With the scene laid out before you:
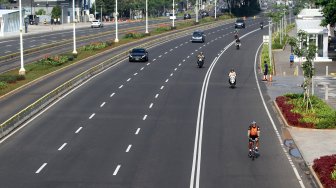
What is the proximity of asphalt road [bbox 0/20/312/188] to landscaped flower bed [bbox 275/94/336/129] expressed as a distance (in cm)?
148

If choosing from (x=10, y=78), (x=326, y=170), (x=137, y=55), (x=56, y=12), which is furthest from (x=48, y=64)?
(x=56, y=12)

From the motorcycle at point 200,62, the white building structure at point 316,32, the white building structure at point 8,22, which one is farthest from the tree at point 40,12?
the motorcycle at point 200,62

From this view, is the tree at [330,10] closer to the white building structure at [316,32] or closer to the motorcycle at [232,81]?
the white building structure at [316,32]

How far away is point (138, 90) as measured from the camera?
59.2 metres

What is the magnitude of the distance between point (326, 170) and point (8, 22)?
332 ft

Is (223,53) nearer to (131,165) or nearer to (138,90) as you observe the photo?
(138,90)

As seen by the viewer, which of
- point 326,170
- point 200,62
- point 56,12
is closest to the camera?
point 326,170

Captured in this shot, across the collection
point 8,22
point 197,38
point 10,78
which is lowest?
point 10,78

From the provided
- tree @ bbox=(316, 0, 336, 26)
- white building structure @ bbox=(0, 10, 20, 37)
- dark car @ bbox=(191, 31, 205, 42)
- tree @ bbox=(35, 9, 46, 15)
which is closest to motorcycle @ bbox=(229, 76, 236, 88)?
tree @ bbox=(316, 0, 336, 26)

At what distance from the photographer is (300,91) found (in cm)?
5978

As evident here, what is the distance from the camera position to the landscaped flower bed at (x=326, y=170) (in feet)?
94.7

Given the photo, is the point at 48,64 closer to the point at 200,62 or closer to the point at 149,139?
the point at 200,62

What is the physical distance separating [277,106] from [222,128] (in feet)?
28.7

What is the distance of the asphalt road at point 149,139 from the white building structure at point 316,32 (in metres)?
20.0
